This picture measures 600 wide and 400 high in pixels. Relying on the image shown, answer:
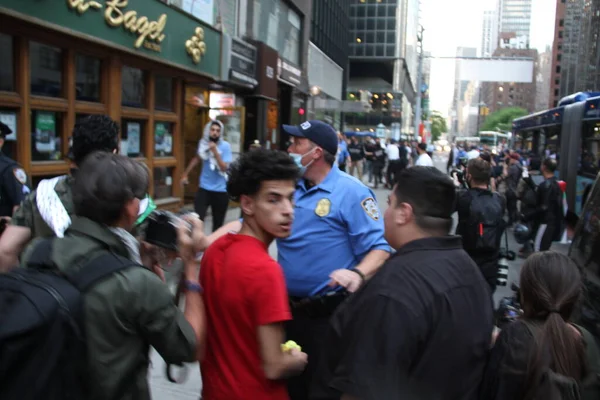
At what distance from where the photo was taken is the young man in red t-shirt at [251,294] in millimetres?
2273

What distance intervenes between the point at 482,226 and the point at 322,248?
266 centimetres

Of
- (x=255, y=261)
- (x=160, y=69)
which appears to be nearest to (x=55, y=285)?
(x=255, y=261)

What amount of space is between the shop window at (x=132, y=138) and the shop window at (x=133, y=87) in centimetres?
32

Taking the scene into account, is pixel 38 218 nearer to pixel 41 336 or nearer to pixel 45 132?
pixel 41 336

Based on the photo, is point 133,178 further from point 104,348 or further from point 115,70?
point 115,70

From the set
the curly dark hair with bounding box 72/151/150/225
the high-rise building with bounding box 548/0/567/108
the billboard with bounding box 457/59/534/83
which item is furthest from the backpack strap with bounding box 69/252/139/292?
the high-rise building with bounding box 548/0/567/108

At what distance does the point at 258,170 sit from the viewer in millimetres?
2551

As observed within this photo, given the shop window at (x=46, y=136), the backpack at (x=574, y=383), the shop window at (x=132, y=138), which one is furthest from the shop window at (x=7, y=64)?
the backpack at (x=574, y=383)

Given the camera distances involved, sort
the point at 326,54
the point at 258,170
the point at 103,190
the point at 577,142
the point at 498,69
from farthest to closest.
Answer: the point at 326,54, the point at 498,69, the point at 577,142, the point at 258,170, the point at 103,190

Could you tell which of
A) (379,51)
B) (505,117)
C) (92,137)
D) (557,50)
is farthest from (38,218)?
(505,117)

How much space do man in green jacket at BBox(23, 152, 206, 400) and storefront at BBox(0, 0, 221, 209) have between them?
5.75 metres

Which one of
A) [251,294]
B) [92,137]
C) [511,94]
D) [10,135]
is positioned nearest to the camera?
[251,294]

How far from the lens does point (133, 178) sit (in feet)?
7.00

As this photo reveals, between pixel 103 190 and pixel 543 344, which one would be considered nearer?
pixel 103 190
